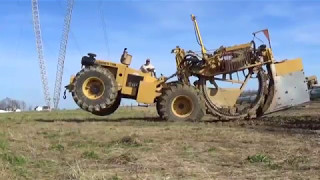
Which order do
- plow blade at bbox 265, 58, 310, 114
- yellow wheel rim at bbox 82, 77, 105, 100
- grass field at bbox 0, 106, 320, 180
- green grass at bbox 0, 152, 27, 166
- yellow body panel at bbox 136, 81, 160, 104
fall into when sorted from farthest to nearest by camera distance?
yellow body panel at bbox 136, 81, 160, 104
yellow wheel rim at bbox 82, 77, 105, 100
plow blade at bbox 265, 58, 310, 114
green grass at bbox 0, 152, 27, 166
grass field at bbox 0, 106, 320, 180

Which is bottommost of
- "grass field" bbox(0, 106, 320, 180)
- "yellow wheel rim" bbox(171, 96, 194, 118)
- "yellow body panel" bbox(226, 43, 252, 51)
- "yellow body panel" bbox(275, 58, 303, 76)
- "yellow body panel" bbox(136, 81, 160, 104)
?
"grass field" bbox(0, 106, 320, 180)

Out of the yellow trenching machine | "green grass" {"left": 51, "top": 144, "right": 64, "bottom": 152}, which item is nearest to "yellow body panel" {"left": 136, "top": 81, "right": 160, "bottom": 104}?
the yellow trenching machine

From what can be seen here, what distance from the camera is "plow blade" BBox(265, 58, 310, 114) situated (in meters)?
18.0

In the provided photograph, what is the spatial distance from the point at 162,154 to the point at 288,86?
9.37 meters

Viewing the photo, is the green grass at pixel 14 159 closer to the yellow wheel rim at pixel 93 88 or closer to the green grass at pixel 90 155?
the green grass at pixel 90 155

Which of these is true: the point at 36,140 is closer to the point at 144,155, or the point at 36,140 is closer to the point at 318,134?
the point at 144,155

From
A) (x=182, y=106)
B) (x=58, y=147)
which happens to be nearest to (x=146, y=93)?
(x=182, y=106)

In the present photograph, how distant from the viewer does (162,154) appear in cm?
1003

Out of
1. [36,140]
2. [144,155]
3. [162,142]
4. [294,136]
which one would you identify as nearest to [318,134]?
[294,136]

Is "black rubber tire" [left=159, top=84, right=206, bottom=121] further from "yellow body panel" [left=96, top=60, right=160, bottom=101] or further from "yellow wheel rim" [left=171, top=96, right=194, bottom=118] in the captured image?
"yellow body panel" [left=96, top=60, right=160, bottom=101]

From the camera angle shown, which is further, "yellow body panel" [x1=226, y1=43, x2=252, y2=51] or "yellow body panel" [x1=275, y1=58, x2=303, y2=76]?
"yellow body panel" [x1=226, y1=43, x2=252, y2=51]

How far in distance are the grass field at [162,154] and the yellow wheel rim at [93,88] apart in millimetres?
3676

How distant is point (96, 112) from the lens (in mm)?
18859

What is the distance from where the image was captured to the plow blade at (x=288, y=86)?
59.0ft
